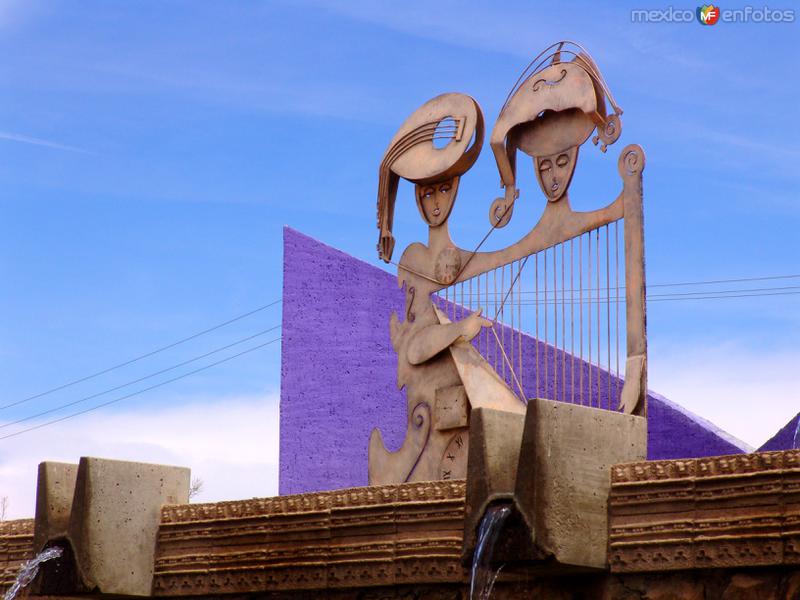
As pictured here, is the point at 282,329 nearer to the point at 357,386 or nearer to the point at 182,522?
the point at 357,386

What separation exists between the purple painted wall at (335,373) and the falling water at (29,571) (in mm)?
6060

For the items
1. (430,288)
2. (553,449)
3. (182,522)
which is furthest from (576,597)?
(430,288)

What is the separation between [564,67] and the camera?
27.4ft

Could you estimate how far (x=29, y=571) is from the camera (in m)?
7.35

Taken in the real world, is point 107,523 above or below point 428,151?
below

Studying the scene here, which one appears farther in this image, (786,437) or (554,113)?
(786,437)

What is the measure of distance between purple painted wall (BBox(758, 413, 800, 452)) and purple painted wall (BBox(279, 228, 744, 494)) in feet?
11.2

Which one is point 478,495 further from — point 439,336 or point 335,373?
point 335,373

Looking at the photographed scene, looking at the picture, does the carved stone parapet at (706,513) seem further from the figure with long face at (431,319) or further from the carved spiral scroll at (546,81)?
the carved spiral scroll at (546,81)

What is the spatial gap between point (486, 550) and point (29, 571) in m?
2.80

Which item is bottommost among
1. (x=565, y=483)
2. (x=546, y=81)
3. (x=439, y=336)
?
(x=565, y=483)

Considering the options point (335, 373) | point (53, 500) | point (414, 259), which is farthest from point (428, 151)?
point (335, 373)

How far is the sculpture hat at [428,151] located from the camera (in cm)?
885

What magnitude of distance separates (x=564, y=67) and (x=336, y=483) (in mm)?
6147
